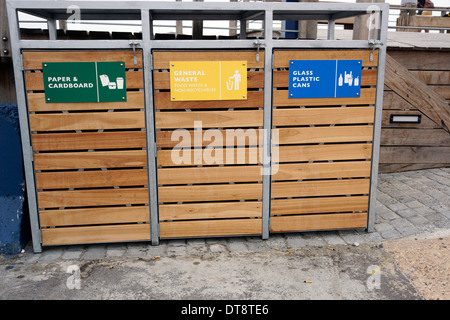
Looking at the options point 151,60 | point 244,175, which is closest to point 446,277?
point 244,175

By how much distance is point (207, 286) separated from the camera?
168 inches

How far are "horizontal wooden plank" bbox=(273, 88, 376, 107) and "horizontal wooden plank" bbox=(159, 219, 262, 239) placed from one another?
1515 mm

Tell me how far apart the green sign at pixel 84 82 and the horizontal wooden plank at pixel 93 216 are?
1317 mm

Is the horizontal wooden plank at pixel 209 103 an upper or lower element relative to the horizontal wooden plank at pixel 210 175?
upper

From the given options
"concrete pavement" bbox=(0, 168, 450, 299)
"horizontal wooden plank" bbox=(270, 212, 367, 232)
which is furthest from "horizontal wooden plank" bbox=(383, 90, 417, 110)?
"horizontal wooden plank" bbox=(270, 212, 367, 232)

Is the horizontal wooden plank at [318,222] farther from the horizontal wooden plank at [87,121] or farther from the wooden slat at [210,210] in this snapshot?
the horizontal wooden plank at [87,121]

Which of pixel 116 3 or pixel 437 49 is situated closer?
pixel 116 3

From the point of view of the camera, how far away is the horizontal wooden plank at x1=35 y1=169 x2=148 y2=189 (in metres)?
4.91

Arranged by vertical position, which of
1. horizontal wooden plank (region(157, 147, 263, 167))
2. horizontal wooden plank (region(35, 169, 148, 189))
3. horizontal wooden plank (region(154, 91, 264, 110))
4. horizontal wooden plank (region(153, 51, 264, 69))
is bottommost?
horizontal wooden plank (region(35, 169, 148, 189))

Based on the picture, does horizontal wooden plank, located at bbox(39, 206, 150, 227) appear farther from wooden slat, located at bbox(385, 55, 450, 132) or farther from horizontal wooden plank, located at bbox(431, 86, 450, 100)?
horizontal wooden plank, located at bbox(431, 86, 450, 100)

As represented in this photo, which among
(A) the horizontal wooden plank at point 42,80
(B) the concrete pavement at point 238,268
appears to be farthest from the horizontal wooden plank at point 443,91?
(A) the horizontal wooden plank at point 42,80

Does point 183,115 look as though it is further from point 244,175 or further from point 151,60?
point 244,175

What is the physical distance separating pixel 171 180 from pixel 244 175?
0.90 metres

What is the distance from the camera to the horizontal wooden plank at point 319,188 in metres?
5.26
